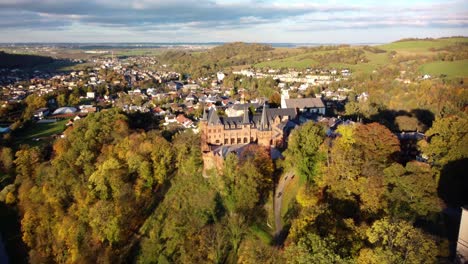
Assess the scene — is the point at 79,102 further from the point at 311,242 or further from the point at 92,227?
the point at 311,242

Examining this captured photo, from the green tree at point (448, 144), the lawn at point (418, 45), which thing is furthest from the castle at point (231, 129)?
the lawn at point (418, 45)

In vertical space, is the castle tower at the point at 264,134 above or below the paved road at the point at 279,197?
above

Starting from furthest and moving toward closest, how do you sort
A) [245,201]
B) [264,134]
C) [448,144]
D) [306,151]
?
[264,134] < [306,151] < [448,144] < [245,201]

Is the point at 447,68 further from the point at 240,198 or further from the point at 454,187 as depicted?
the point at 240,198

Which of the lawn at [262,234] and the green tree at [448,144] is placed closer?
the lawn at [262,234]

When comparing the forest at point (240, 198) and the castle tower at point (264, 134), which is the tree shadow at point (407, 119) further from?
the castle tower at point (264, 134)

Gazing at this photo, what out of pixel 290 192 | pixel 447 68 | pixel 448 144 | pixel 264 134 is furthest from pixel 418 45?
pixel 290 192
